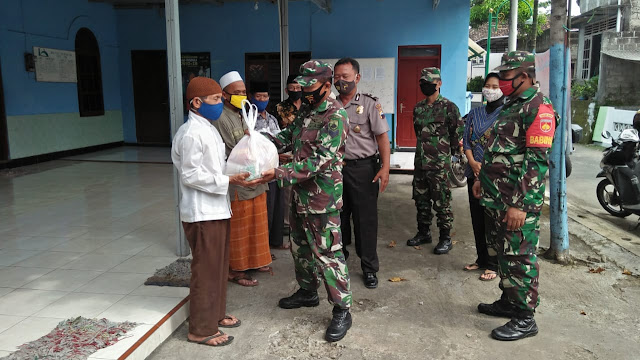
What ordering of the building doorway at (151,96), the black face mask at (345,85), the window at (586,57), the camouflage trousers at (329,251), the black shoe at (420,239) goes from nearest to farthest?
the camouflage trousers at (329,251) < the black face mask at (345,85) < the black shoe at (420,239) < the building doorway at (151,96) < the window at (586,57)

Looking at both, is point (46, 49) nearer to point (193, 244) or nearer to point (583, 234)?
point (193, 244)

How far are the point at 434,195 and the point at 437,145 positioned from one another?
19.0 inches

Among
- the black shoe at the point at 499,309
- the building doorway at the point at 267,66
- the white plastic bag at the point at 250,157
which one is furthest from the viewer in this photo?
the building doorway at the point at 267,66

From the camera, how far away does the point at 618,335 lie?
10.1 feet

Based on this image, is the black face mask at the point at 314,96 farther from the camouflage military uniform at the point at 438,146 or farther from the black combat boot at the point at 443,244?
the black combat boot at the point at 443,244

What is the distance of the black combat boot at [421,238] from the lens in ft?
16.2

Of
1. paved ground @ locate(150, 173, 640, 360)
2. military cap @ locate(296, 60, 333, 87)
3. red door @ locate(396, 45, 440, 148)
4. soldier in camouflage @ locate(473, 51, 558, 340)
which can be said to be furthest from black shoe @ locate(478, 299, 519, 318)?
red door @ locate(396, 45, 440, 148)

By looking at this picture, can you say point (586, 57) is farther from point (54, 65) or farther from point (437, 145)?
point (54, 65)

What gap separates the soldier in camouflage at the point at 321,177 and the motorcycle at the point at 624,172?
4242 mm

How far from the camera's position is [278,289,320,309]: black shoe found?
348cm

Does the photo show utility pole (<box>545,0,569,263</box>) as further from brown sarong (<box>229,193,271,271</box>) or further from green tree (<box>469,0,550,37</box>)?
green tree (<box>469,0,550,37</box>)

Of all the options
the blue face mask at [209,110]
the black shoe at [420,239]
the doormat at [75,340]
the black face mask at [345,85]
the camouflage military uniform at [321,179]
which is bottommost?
the black shoe at [420,239]

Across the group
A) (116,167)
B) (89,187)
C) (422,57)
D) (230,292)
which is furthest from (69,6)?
(230,292)

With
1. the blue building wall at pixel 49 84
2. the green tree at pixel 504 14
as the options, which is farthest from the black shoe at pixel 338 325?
the green tree at pixel 504 14
